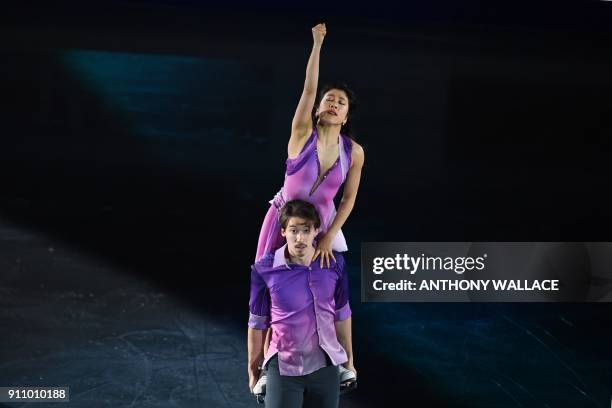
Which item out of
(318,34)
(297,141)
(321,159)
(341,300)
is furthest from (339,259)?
(318,34)

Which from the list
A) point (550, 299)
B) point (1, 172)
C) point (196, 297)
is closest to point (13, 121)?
point (1, 172)

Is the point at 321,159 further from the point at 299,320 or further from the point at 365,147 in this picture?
the point at 299,320

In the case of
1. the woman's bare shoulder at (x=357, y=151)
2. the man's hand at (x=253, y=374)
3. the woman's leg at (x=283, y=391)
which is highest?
the woman's bare shoulder at (x=357, y=151)

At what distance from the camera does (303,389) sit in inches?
128

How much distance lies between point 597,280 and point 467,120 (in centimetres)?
110

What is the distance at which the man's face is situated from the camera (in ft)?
10.9

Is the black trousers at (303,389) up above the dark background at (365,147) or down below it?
below

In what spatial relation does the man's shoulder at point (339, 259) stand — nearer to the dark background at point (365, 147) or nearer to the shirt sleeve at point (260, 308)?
the dark background at point (365, 147)

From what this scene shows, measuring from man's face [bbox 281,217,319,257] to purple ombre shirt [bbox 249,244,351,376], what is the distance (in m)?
0.10

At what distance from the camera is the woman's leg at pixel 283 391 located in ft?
10.5

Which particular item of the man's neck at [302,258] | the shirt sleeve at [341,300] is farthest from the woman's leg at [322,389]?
the man's neck at [302,258]

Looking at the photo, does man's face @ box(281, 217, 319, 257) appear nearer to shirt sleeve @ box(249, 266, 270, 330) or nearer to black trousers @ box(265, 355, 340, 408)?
shirt sleeve @ box(249, 266, 270, 330)

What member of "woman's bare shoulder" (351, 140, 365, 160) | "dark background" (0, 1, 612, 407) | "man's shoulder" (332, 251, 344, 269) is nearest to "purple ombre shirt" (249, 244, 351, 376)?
"man's shoulder" (332, 251, 344, 269)

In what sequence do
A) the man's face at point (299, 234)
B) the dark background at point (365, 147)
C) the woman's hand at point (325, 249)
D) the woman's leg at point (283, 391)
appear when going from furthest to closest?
the dark background at point (365, 147), the woman's hand at point (325, 249), the man's face at point (299, 234), the woman's leg at point (283, 391)
